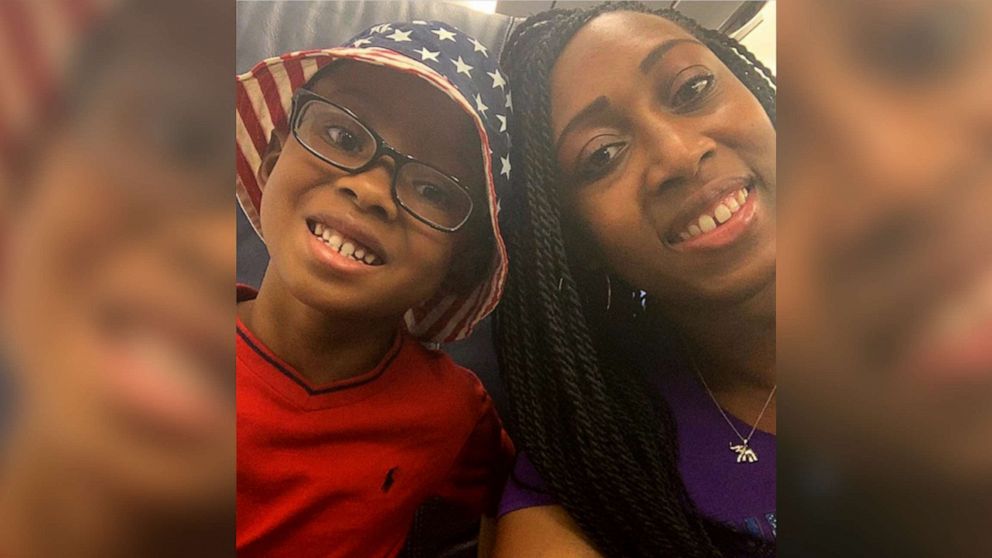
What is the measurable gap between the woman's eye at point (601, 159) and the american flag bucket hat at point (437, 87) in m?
0.07

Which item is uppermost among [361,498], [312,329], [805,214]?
[805,214]

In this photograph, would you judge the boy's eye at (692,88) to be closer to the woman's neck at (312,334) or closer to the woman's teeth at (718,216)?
the woman's teeth at (718,216)

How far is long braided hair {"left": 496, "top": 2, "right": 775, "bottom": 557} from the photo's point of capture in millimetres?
565

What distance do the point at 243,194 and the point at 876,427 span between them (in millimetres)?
569

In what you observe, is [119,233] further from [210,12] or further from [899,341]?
[899,341]

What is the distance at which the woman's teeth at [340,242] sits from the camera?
0.51 m

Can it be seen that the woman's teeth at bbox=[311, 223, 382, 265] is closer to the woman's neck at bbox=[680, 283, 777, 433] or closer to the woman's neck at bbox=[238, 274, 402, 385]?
the woman's neck at bbox=[238, 274, 402, 385]

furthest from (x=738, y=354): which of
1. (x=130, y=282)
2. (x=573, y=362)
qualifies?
(x=130, y=282)

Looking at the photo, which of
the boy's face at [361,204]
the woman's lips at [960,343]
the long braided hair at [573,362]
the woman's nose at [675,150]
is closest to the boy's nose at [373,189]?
the boy's face at [361,204]

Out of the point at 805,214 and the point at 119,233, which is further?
the point at 805,214

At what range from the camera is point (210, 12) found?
445 millimetres

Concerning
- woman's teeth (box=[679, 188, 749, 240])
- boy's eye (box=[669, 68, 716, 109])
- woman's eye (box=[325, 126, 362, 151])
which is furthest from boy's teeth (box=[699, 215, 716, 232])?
woman's eye (box=[325, 126, 362, 151])

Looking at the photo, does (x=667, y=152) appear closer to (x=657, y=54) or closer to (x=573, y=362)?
(x=657, y=54)

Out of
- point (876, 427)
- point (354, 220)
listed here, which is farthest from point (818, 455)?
point (354, 220)
